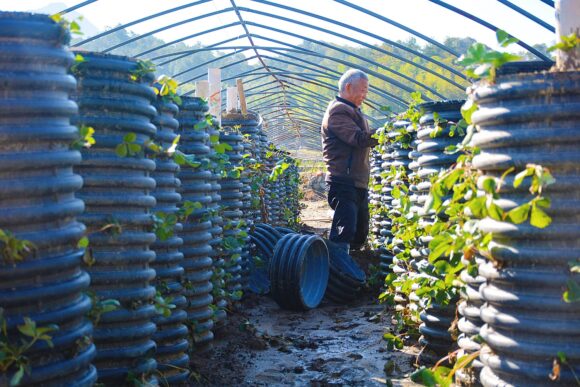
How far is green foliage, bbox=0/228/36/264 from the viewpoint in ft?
6.42

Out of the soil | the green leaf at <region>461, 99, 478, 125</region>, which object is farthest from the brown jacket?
the green leaf at <region>461, 99, 478, 125</region>

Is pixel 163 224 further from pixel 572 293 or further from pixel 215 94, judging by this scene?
pixel 215 94

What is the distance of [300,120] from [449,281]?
2438 centimetres

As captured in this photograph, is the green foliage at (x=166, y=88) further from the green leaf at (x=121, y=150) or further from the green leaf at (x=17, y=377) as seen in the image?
the green leaf at (x=17, y=377)

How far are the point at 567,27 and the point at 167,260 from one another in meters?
2.04

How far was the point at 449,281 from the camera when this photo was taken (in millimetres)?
3047

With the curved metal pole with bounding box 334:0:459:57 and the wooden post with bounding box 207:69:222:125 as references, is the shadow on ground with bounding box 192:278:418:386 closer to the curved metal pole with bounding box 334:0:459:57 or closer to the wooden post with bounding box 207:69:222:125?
the wooden post with bounding box 207:69:222:125

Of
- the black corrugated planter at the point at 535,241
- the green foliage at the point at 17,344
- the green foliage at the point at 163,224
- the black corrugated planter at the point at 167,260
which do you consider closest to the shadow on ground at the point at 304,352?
the black corrugated planter at the point at 167,260

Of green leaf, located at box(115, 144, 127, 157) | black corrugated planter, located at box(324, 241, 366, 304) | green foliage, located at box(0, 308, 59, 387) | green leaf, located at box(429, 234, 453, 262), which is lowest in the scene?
black corrugated planter, located at box(324, 241, 366, 304)

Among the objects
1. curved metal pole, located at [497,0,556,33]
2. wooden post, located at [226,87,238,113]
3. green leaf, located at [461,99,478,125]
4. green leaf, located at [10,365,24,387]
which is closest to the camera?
green leaf, located at [10,365,24,387]

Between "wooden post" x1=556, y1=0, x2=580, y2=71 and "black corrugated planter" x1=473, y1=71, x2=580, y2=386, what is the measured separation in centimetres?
16

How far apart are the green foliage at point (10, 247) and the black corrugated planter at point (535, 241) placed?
1.26m

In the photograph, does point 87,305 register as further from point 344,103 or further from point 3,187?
point 344,103

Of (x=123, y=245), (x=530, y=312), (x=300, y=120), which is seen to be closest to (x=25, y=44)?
(x=123, y=245)
